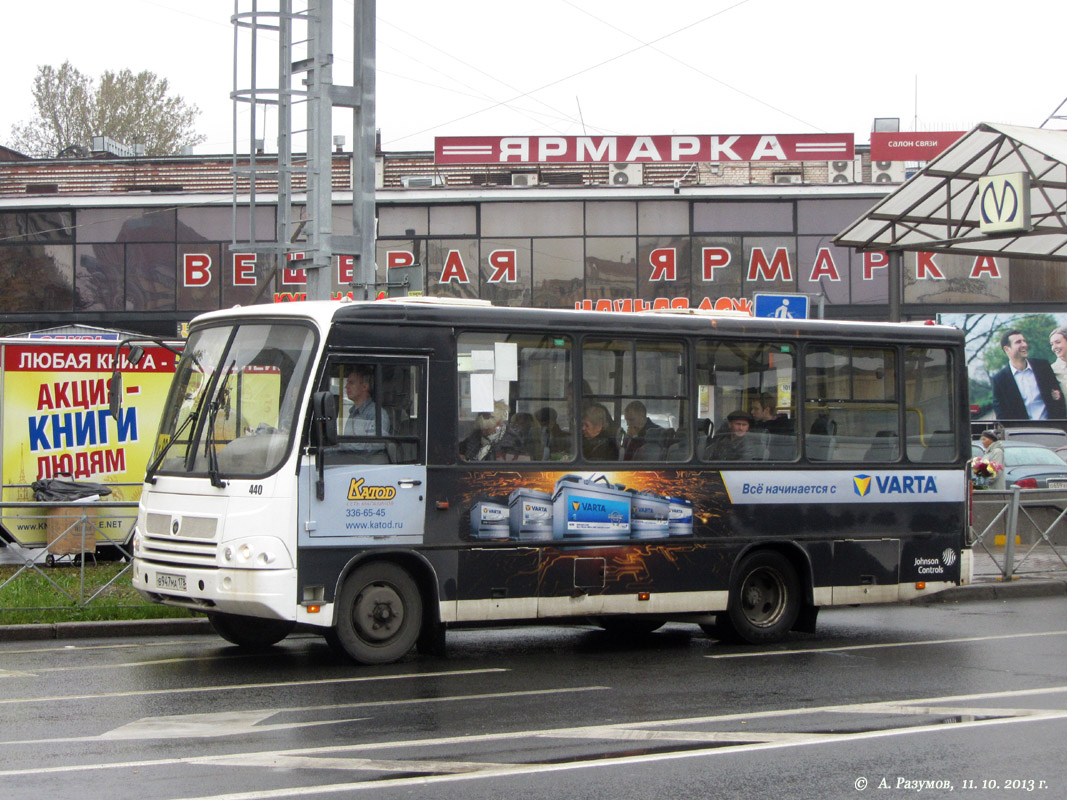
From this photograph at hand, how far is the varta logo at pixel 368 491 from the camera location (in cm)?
1028

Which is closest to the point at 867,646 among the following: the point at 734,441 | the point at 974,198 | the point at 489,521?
the point at 734,441

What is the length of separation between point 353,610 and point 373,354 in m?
2.02

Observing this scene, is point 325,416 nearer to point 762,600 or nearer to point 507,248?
point 762,600

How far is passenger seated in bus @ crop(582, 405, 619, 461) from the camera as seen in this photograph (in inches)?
449

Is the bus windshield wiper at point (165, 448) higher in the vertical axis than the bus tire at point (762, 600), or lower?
higher

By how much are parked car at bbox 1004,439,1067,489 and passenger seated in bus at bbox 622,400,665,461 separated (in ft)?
45.2

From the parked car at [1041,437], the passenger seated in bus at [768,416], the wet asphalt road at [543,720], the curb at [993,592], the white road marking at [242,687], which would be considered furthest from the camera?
the parked car at [1041,437]

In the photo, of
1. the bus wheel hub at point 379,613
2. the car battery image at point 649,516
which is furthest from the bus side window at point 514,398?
the bus wheel hub at point 379,613

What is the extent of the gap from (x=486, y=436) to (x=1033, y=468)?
16563 millimetres

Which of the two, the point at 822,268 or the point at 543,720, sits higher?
the point at 822,268

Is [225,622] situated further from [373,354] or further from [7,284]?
[7,284]

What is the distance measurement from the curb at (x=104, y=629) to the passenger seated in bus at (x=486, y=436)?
363cm

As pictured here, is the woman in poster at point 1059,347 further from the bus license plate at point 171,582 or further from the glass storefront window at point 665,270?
the bus license plate at point 171,582

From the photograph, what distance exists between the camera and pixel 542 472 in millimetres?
11203
